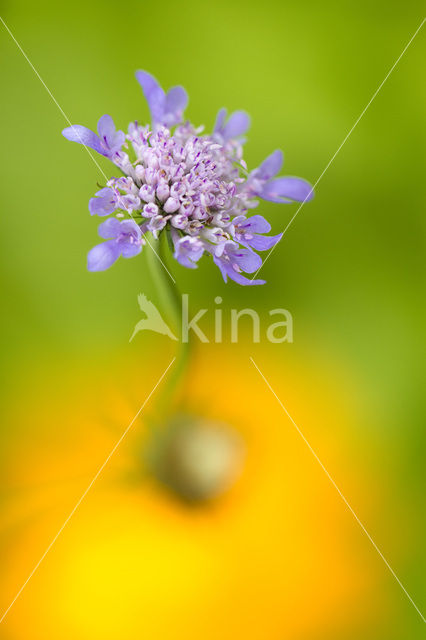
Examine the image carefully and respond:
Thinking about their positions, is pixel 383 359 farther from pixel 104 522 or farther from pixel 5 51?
pixel 5 51

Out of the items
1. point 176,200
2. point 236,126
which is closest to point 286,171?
point 236,126

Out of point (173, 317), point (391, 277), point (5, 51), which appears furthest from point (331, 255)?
point (5, 51)

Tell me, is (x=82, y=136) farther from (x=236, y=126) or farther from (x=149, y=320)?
(x=149, y=320)

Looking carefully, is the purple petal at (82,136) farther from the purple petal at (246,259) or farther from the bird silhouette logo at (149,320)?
the bird silhouette logo at (149,320)

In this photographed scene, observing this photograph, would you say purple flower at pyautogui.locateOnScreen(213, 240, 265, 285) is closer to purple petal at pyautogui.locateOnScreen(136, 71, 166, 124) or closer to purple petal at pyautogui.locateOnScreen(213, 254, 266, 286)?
purple petal at pyautogui.locateOnScreen(213, 254, 266, 286)

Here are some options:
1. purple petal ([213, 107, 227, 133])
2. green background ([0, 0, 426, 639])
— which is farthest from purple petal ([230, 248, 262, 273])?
green background ([0, 0, 426, 639])
